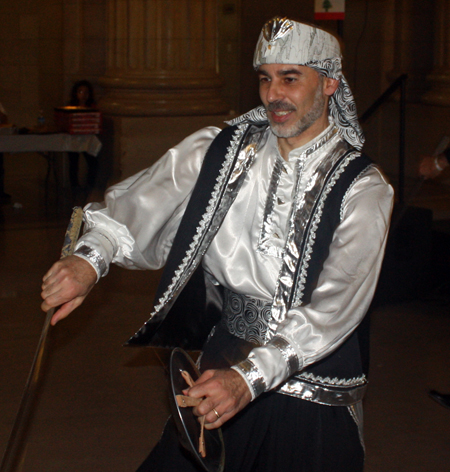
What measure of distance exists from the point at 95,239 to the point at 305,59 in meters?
0.85

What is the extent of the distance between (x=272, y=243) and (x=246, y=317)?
0.25 metres

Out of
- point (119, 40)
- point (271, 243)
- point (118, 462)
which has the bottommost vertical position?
point (118, 462)

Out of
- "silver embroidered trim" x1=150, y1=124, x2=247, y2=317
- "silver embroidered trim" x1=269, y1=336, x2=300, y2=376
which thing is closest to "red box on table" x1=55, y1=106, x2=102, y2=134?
"silver embroidered trim" x1=150, y1=124, x2=247, y2=317

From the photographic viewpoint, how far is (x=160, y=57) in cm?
878

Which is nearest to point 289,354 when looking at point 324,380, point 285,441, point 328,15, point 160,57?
point 324,380

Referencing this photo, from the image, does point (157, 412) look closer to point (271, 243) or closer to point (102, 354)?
point (102, 354)

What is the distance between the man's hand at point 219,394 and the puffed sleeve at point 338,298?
0.03 m

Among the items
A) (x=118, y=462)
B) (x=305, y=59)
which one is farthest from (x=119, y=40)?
(x=305, y=59)

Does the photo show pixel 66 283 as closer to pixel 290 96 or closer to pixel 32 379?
pixel 32 379

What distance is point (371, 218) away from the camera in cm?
204

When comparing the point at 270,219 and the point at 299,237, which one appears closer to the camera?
the point at 299,237

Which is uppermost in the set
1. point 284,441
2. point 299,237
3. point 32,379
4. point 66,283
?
point 299,237

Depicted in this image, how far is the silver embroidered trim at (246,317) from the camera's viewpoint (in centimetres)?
234

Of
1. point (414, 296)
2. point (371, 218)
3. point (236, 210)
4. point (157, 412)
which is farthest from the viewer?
point (414, 296)
